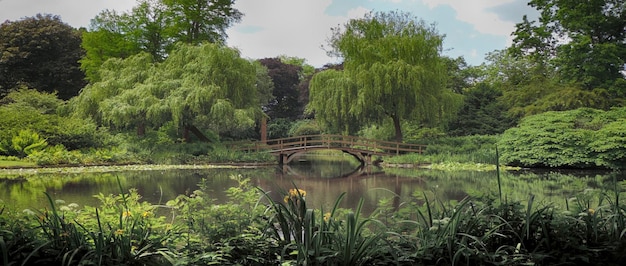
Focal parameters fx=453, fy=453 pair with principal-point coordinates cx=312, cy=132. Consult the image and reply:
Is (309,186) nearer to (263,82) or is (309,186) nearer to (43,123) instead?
(43,123)

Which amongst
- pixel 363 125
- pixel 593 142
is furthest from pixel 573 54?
pixel 363 125

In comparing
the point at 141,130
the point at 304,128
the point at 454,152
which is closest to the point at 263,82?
the point at 304,128

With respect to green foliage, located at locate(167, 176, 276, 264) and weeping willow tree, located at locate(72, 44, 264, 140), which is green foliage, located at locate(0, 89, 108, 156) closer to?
weeping willow tree, located at locate(72, 44, 264, 140)

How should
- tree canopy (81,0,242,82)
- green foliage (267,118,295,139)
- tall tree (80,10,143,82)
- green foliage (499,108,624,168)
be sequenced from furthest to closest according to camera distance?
green foliage (267,118,295,139)
tall tree (80,10,143,82)
tree canopy (81,0,242,82)
green foliage (499,108,624,168)

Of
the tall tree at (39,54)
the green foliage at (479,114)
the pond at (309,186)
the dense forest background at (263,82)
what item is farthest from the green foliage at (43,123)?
the green foliage at (479,114)

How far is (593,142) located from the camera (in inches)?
306

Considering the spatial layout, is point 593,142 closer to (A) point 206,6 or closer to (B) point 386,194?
(B) point 386,194

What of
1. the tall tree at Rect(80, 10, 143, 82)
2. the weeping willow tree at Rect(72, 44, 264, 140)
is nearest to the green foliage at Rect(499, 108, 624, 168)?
the weeping willow tree at Rect(72, 44, 264, 140)

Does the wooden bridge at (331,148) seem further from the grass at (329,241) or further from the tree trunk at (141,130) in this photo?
the grass at (329,241)

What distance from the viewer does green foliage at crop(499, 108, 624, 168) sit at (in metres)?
7.64

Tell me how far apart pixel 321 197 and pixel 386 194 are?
74 cm

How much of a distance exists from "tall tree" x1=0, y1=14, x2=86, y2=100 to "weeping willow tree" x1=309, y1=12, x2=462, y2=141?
5192 mm

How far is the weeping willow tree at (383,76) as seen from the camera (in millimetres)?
10156

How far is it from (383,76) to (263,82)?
3308 millimetres
